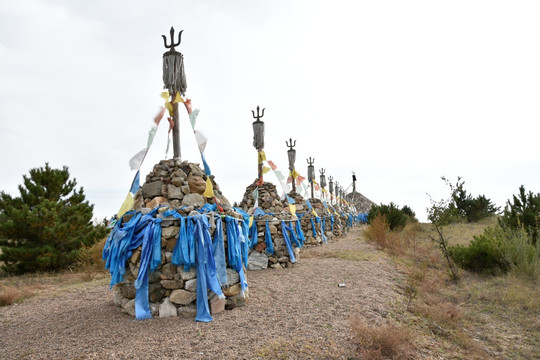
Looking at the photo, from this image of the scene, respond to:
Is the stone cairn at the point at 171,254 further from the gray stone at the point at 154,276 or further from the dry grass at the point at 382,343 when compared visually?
the dry grass at the point at 382,343

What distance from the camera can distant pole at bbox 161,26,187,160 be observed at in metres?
5.53

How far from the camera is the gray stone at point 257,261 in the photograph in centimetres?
855

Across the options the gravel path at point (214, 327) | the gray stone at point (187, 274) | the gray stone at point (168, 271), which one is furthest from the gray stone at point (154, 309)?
the gray stone at point (187, 274)

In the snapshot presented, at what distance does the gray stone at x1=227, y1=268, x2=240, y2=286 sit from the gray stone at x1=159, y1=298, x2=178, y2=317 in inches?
32.7

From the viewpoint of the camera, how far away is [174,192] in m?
5.25

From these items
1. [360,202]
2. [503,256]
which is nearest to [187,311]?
[503,256]

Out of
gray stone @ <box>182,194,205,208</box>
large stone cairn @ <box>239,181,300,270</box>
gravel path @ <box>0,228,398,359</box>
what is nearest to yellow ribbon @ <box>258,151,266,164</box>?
large stone cairn @ <box>239,181,300,270</box>

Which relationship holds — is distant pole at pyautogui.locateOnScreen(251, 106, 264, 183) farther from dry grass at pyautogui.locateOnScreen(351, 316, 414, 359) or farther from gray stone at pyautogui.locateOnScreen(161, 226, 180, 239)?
dry grass at pyautogui.locateOnScreen(351, 316, 414, 359)

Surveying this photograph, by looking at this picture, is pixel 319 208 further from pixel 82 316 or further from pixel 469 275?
pixel 82 316

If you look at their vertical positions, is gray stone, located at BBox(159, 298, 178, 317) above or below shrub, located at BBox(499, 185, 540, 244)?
below

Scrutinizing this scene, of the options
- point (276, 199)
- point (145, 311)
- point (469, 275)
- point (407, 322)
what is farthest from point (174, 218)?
point (469, 275)

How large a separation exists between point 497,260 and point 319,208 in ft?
30.8

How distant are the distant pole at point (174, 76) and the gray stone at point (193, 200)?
69 centimetres

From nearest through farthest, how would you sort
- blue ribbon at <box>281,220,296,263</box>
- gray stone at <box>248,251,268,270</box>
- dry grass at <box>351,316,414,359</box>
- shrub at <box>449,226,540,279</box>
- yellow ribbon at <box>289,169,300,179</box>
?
dry grass at <box>351,316,414,359</box>
shrub at <box>449,226,540,279</box>
gray stone at <box>248,251,268,270</box>
blue ribbon at <box>281,220,296,263</box>
yellow ribbon at <box>289,169,300,179</box>
